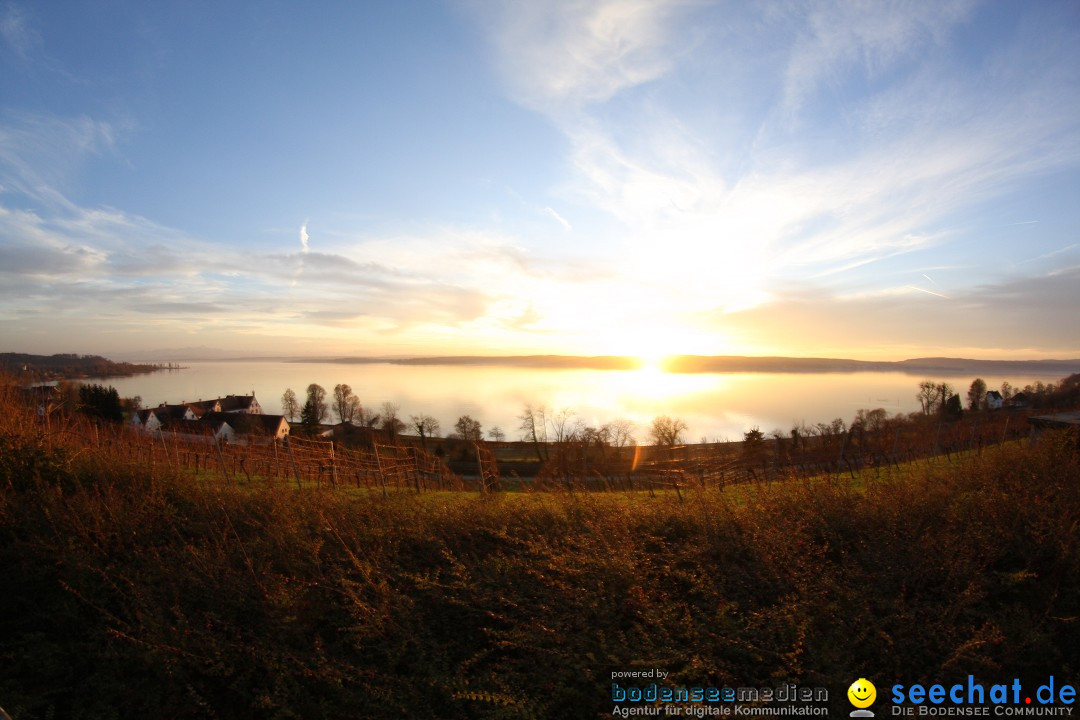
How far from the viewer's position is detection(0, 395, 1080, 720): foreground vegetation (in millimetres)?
4457

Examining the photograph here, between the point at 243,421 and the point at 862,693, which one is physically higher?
the point at 862,693

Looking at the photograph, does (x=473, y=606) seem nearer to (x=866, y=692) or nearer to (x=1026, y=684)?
(x=866, y=692)

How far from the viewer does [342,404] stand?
193 feet

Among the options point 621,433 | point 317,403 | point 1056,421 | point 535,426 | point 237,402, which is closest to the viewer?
point 1056,421

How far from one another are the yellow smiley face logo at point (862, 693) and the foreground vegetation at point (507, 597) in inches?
2.7

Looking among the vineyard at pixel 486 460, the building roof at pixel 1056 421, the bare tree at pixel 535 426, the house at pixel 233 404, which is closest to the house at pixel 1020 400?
the vineyard at pixel 486 460

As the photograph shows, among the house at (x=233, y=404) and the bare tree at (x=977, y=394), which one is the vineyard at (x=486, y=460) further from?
the house at (x=233, y=404)

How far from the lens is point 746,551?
632 cm

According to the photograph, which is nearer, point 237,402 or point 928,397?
point 928,397

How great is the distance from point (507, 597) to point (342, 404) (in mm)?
57958

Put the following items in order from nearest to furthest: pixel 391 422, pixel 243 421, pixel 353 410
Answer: pixel 243 421, pixel 391 422, pixel 353 410

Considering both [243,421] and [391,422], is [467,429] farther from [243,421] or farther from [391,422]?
[243,421]

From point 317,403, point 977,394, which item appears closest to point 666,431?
point 317,403

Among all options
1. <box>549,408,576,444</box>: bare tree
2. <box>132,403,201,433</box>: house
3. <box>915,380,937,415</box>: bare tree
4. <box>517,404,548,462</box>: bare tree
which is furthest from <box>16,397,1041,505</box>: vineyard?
<box>915,380,937,415</box>: bare tree
